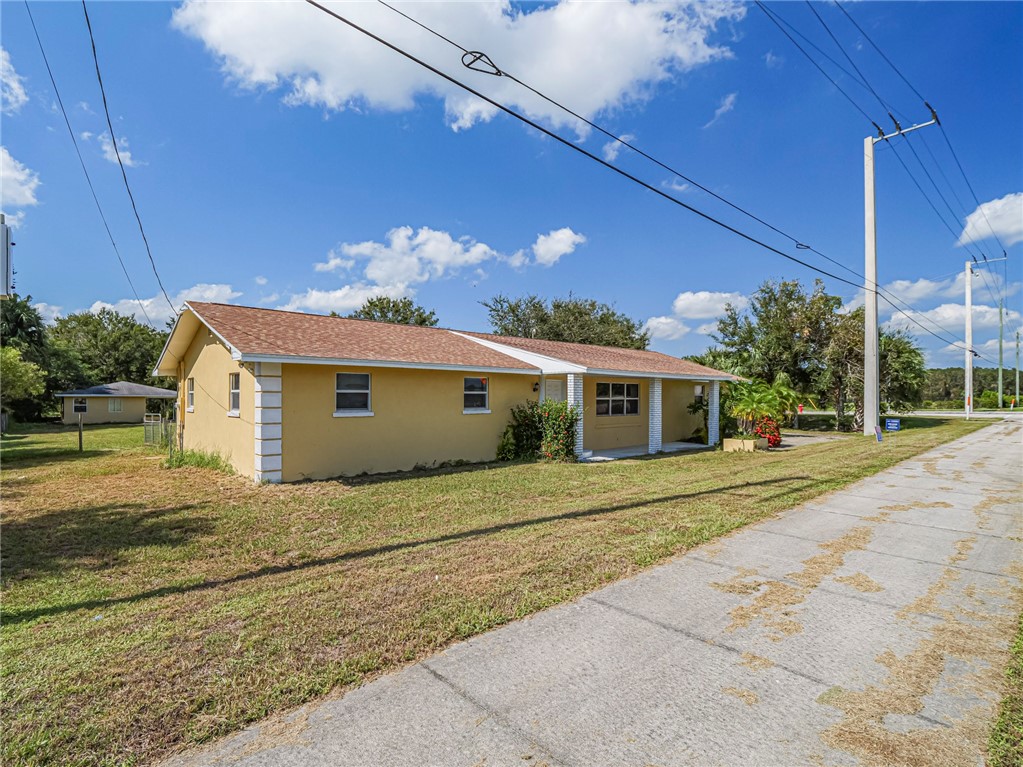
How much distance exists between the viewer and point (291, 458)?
1014cm

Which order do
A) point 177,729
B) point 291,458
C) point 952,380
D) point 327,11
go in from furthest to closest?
point 952,380, point 291,458, point 327,11, point 177,729

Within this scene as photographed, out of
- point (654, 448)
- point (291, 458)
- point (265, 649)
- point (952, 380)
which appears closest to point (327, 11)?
point (265, 649)

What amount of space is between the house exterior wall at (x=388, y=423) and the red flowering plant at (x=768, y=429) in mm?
8769

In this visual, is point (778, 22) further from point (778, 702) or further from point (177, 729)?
point (177, 729)

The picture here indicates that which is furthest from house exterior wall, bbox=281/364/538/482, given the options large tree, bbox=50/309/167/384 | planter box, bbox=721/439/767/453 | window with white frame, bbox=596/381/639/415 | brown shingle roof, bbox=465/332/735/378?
large tree, bbox=50/309/167/384

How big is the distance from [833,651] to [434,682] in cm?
272

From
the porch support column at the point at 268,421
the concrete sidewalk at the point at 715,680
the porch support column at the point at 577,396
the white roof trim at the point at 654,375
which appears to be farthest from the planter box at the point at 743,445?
the porch support column at the point at 268,421

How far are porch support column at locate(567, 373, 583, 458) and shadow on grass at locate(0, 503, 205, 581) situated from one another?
29.2 feet

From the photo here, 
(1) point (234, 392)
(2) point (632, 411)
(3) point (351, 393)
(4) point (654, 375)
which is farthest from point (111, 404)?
(4) point (654, 375)

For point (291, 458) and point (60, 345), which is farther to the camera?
point (60, 345)

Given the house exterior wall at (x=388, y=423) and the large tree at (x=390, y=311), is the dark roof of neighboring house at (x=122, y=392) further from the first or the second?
the house exterior wall at (x=388, y=423)

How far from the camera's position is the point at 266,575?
4.93 meters

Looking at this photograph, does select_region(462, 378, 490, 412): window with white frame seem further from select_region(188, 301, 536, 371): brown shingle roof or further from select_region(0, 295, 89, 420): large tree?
select_region(0, 295, 89, 420): large tree

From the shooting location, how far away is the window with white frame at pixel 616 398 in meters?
16.4
